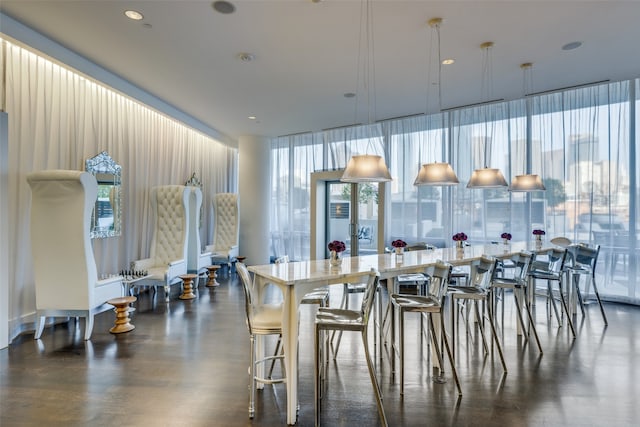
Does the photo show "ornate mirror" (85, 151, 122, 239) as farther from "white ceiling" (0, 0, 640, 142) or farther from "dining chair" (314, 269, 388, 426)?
"dining chair" (314, 269, 388, 426)

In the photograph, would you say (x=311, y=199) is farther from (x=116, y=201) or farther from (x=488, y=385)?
(x=488, y=385)

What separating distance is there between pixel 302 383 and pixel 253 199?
6.09m

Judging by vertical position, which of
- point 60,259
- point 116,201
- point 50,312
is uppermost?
point 116,201

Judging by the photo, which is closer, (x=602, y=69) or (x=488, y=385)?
(x=488, y=385)

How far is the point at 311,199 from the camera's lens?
837 cm

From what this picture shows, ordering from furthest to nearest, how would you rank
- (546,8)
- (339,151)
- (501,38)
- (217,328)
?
(339,151), (217,328), (501,38), (546,8)

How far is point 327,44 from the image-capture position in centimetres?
390

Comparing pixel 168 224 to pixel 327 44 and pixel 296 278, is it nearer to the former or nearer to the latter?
pixel 327 44

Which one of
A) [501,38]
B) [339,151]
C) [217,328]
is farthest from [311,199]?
[501,38]

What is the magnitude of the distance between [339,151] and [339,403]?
21.0 ft

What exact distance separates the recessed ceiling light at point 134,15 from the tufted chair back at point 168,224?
3.07m

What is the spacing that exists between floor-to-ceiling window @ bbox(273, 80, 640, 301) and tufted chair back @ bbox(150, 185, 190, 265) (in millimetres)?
4075

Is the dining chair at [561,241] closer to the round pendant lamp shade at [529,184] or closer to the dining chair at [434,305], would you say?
the round pendant lamp shade at [529,184]

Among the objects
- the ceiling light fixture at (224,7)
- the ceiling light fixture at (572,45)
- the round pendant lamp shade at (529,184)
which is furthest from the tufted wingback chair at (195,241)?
the ceiling light fixture at (572,45)
